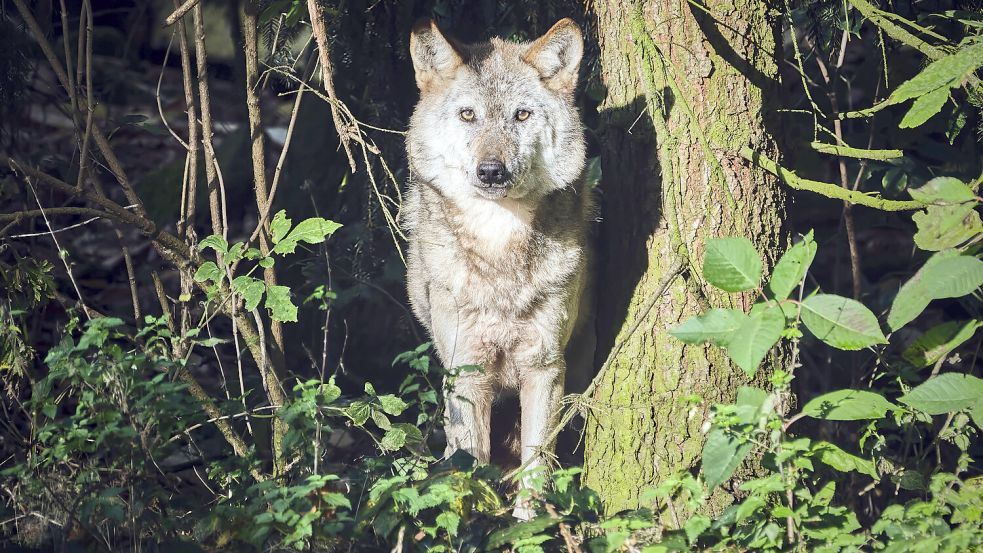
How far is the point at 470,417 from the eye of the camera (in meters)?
4.16

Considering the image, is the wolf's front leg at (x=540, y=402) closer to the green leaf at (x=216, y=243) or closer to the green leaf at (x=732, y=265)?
the green leaf at (x=732, y=265)

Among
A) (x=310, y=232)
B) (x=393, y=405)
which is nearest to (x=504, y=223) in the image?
(x=310, y=232)

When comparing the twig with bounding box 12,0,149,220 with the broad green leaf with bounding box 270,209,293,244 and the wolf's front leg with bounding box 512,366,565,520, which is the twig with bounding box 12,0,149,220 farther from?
the wolf's front leg with bounding box 512,366,565,520

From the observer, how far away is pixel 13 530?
3.15 meters

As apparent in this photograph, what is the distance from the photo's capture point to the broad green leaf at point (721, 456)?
2801 millimetres

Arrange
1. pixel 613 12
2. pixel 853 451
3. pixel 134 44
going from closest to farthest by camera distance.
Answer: pixel 613 12 < pixel 853 451 < pixel 134 44

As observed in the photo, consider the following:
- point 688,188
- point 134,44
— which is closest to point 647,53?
Result: point 688,188

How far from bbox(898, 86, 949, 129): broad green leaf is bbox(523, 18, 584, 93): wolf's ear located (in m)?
1.48

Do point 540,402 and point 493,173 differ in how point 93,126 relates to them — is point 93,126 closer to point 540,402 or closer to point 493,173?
point 493,173

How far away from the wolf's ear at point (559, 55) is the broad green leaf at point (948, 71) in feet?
4.87

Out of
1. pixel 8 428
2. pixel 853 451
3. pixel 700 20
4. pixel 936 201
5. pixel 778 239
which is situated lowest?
pixel 853 451

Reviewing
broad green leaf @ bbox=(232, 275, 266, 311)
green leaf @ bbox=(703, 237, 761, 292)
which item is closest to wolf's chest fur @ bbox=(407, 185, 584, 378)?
broad green leaf @ bbox=(232, 275, 266, 311)

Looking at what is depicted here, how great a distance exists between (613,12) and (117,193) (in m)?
4.69

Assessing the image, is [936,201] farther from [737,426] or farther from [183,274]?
[183,274]
